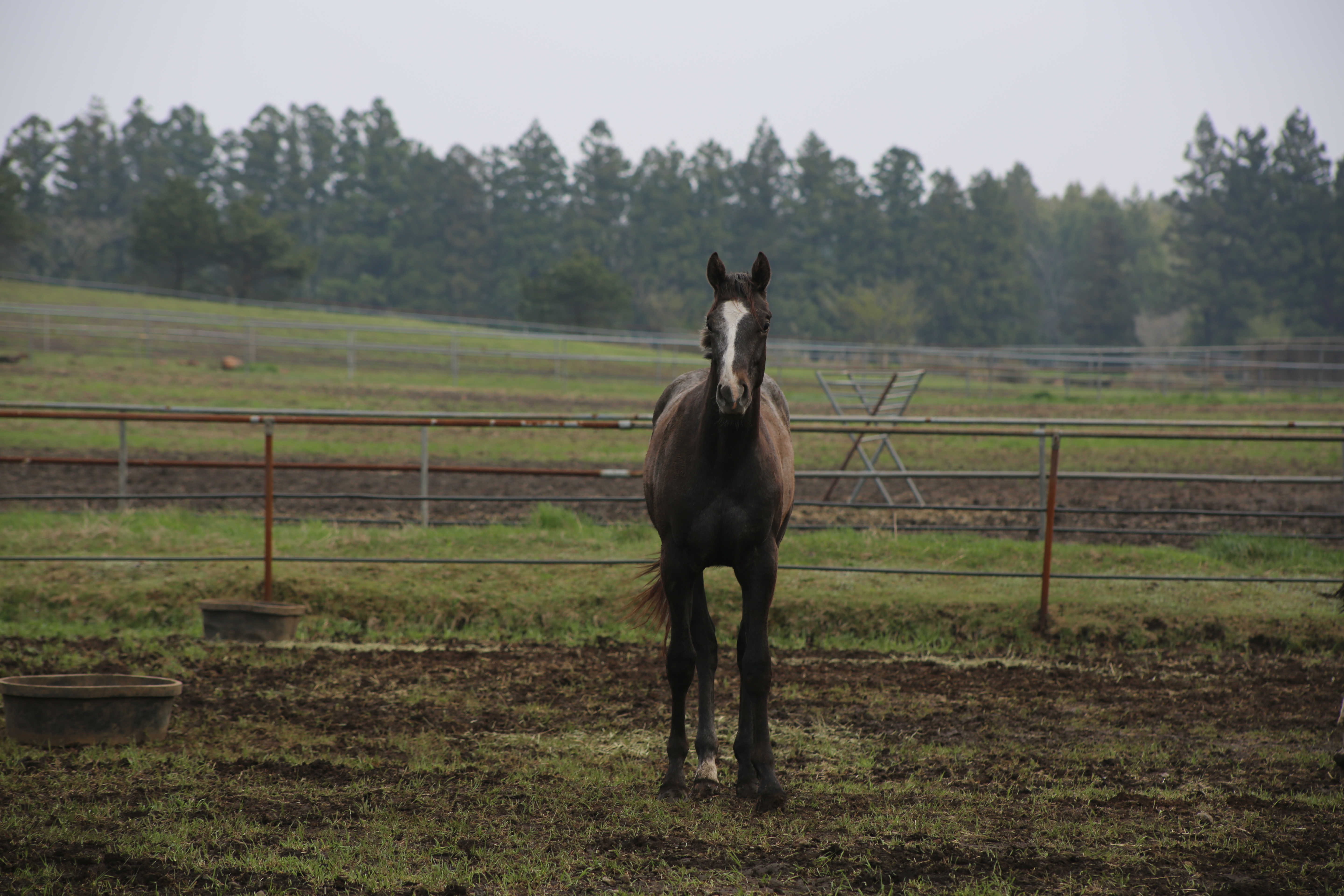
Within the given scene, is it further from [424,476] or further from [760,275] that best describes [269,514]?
[760,275]

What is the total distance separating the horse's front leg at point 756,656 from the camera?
3.84 meters

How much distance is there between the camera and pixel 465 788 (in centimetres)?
375

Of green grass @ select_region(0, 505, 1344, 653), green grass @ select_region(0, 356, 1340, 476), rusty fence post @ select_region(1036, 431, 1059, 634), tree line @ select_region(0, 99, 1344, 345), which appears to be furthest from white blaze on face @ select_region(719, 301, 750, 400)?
tree line @ select_region(0, 99, 1344, 345)

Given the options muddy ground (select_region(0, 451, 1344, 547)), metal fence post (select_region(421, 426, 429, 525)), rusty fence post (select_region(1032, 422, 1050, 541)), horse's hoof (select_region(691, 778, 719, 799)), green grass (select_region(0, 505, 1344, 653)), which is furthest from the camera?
muddy ground (select_region(0, 451, 1344, 547))

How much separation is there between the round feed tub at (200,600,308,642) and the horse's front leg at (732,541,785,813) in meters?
3.50

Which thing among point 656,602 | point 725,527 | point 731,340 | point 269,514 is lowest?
point 656,602

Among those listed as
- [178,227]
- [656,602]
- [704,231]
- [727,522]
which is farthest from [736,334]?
[704,231]

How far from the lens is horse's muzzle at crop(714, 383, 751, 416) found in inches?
130

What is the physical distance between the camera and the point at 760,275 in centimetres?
374

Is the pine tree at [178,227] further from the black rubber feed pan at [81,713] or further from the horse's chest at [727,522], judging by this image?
the horse's chest at [727,522]

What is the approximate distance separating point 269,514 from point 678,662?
12.2ft

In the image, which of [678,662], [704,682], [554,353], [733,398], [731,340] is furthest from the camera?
[554,353]

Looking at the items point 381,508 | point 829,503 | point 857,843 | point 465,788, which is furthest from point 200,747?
point 381,508

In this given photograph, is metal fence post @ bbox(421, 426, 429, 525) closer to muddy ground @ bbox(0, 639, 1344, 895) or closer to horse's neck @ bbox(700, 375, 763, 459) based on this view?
muddy ground @ bbox(0, 639, 1344, 895)
